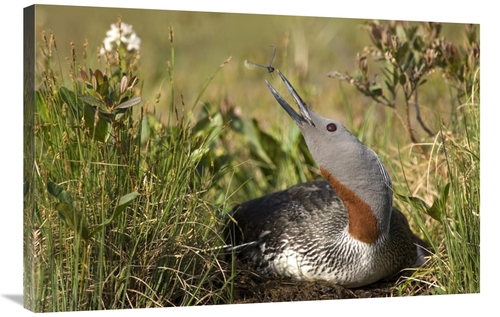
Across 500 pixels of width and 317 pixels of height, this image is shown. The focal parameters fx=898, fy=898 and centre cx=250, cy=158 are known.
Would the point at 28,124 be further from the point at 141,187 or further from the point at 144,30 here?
the point at 144,30

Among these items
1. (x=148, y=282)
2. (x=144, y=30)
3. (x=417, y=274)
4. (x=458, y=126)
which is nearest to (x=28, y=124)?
(x=148, y=282)

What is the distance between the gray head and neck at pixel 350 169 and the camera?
5371 mm

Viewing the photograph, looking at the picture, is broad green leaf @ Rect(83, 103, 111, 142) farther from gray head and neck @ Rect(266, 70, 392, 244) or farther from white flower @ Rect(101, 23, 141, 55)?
gray head and neck @ Rect(266, 70, 392, 244)

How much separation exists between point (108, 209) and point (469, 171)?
7.73 feet

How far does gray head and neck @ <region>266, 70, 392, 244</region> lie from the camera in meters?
5.37

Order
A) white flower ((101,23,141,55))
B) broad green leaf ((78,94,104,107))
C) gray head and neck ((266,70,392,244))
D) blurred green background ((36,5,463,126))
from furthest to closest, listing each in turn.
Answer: blurred green background ((36,5,463,126))
white flower ((101,23,141,55))
gray head and neck ((266,70,392,244))
broad green leaf ((78,94,104,107))

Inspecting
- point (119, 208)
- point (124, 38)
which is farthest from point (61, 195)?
point (124, 38)

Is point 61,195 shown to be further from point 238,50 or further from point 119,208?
point 238,50

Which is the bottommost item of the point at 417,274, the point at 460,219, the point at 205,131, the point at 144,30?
the point at 417,274

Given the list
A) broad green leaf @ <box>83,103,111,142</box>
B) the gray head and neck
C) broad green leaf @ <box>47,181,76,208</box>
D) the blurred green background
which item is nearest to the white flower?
broad green leaf @ <box>83,103,111,142</box>

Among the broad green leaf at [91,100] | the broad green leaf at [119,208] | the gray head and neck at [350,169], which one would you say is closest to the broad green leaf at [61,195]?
the broad green leaf at [119,208]

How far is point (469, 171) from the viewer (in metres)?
5.80

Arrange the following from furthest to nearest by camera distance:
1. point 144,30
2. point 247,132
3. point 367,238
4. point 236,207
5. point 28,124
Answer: point 144,30
point 247,132
point 236,207
point 367,238
point 28,124

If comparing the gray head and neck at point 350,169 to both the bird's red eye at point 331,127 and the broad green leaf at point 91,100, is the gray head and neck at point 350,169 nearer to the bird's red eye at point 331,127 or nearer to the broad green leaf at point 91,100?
the bird's red eye at point 331,127
